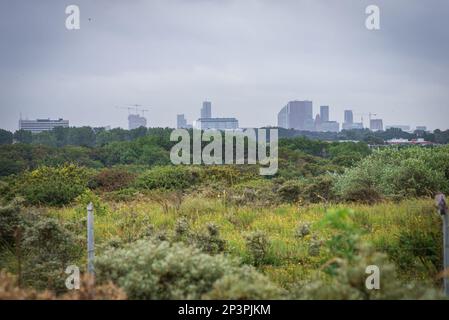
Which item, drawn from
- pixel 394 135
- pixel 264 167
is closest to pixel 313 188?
pixel 264 167

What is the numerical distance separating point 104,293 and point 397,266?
4671 millimetres

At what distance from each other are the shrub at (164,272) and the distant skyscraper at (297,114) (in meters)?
72.7

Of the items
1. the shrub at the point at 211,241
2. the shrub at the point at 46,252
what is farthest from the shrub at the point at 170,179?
the shrub at the point at 46,252

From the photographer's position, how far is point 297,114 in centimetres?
8038

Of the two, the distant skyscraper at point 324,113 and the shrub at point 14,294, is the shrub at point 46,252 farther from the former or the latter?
the distant skyscraper at point 324,113

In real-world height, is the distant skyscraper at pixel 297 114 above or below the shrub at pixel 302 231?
above

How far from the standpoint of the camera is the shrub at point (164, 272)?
4.90 metres

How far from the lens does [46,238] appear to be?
7809 millimetres

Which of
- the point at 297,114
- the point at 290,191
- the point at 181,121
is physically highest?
the point at 297,114

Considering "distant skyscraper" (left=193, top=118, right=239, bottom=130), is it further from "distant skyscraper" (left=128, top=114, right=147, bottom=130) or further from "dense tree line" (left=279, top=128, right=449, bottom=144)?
"distant skyscraper" (left=128, top=114, right=147, bottom=130)

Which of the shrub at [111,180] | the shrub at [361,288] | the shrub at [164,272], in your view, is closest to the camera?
the shrub at [361,288]

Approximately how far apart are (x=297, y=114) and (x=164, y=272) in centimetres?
7681

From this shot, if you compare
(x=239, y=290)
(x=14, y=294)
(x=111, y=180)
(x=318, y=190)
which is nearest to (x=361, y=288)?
(x=239, y=290)

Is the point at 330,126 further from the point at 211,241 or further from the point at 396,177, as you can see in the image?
the point at 211,241
